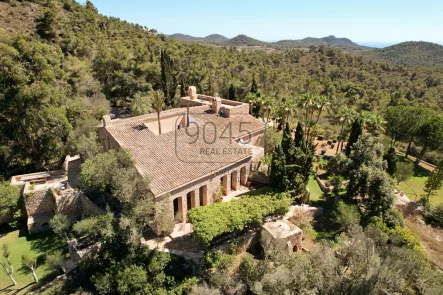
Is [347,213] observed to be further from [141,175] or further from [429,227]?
[141,175]

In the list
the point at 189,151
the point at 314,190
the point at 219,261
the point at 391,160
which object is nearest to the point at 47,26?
the point at 189,151

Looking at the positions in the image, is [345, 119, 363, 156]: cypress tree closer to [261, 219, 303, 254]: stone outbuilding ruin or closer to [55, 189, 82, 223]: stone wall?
[261, 219, 303, 254]: stone outbuilding ruin

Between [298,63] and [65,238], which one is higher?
[298,63]

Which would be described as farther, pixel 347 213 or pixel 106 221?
pixel 347 213

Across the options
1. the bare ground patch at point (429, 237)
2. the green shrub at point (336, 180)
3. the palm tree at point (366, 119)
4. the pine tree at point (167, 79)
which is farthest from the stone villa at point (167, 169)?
the bare ground patch at point (429, 237)

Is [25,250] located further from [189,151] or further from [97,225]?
[189,151]

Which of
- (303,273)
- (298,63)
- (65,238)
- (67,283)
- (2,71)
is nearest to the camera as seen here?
(303,273)

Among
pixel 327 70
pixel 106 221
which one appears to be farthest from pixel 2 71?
pixel 327 70
